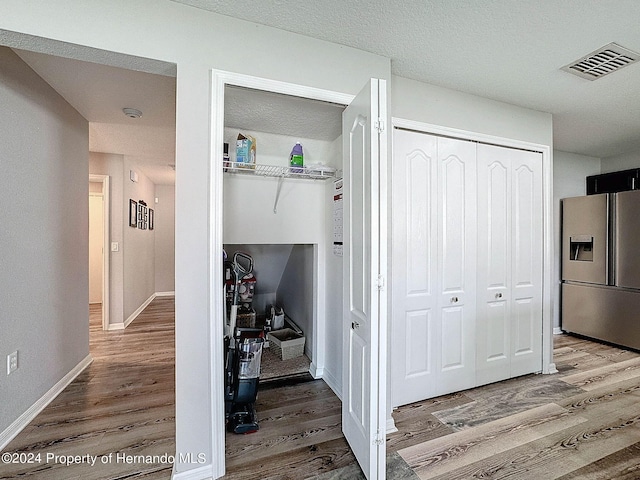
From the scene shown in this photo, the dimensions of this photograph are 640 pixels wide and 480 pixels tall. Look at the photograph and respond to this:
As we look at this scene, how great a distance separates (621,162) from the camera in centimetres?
420

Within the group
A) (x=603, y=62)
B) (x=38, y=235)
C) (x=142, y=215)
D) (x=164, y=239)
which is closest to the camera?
(x=603, y=62)

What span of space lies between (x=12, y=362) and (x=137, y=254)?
3.29 metres

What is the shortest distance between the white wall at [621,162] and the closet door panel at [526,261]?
95.1 inches

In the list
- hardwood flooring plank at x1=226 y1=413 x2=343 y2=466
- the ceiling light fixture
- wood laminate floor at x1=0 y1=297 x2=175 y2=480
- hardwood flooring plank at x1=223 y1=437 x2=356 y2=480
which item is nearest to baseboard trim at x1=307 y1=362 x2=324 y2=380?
hardwood flooring plank at x1=226 y1=413 x2=343 y2=466

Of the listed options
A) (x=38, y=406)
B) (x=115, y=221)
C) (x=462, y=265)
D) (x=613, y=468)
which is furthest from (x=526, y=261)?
(x=115, y=221)

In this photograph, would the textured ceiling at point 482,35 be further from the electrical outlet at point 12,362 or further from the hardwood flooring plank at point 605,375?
the hardwood flooring plank at point 605,375

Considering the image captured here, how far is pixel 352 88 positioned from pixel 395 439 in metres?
2.31

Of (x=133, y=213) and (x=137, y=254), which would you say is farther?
(x=137, y=254)

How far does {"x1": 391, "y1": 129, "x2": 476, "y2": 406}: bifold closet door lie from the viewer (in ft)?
7.66

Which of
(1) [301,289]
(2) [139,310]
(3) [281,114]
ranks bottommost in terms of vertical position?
(2) [139,310]

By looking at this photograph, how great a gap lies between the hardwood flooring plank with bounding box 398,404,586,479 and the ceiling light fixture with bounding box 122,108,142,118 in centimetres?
339

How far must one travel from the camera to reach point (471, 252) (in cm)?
258

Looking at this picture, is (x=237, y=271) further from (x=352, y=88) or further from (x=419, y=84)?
(x=419, y=84)

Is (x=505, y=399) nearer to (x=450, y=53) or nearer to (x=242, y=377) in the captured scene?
(x=242, y=377)
